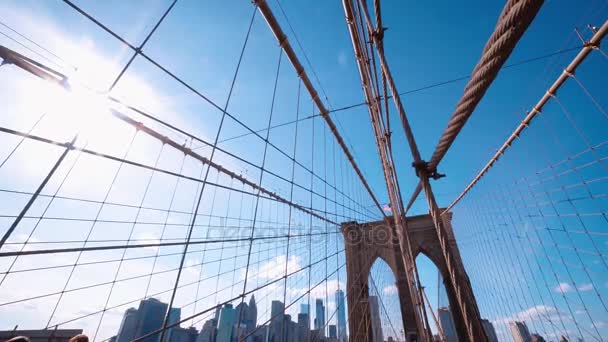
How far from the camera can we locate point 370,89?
10.2 feet

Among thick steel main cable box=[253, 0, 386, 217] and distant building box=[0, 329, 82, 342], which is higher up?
thick steel main cable box=[253, 0, 386, 217]

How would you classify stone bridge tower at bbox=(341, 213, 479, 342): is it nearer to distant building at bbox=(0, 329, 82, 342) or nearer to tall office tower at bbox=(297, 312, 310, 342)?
tall office tower at bbox=(297, 312, 310, 342)

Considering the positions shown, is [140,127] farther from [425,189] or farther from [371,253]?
[371,253]

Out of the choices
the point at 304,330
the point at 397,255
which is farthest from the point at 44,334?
the point at 397,255

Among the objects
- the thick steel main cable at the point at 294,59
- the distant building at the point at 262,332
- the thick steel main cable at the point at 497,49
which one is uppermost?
the thick steel main cable at the point at 294,59

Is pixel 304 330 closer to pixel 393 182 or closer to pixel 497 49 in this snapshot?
pixel 393 182

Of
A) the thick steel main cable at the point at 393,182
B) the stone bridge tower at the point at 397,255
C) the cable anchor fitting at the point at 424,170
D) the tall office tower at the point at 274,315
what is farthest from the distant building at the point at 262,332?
the stone bridge tower at the point at 397,255

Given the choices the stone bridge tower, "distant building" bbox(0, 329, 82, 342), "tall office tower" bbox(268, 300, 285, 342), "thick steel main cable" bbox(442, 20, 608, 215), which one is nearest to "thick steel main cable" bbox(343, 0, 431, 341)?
"tall office tower" bbox(268, 300, 285, 342)

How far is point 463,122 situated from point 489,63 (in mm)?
426

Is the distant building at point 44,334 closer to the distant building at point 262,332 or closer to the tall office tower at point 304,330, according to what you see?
the distant building at point 262,332

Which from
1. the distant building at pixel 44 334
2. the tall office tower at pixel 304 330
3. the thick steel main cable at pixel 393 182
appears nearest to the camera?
the thick steel main cable at pixel 393 182

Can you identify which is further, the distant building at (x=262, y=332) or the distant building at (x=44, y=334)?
the distant building at (x=44, y=334)

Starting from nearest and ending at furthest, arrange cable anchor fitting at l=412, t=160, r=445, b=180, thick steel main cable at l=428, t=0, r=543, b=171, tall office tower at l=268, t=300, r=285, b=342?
1. thick steel main cable at l=428, t=0, r=543, b=171
2. cable anchor fitting at l=412, t=160, r=445, b=180
3. tall office tower at l=268, t=300, r=285, b=342

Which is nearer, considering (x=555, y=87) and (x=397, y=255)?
(x=555, y=87)
